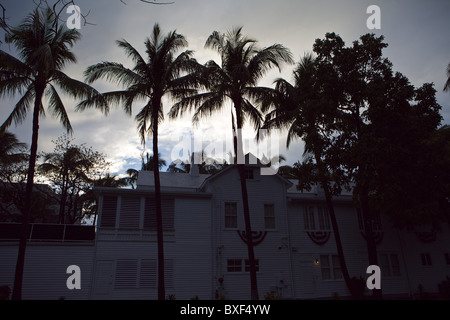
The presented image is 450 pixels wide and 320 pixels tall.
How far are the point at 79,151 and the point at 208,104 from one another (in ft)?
68.6

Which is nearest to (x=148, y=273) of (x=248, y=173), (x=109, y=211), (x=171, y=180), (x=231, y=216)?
(x=109, y=211)

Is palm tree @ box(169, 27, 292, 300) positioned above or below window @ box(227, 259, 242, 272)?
above

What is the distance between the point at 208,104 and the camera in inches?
718

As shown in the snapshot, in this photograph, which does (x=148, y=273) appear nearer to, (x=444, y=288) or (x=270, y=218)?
(x=270, y=218)

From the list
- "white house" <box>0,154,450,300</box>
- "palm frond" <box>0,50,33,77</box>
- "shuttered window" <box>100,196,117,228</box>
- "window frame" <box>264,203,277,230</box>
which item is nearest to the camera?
"palm frond" <box>0,50,33,77</box>

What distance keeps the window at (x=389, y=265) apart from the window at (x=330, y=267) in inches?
143

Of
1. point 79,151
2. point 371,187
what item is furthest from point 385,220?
point 79,151

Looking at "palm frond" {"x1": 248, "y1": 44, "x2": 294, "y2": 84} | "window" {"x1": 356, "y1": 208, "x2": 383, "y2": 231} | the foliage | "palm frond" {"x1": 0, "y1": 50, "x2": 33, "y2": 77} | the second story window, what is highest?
"palm frond" {"x1": 248, "y1": 44, "x2": 294, "y2": 84}

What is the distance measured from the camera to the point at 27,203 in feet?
43.9

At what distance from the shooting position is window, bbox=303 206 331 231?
71.9ft

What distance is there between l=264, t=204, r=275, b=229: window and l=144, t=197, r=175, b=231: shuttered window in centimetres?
665

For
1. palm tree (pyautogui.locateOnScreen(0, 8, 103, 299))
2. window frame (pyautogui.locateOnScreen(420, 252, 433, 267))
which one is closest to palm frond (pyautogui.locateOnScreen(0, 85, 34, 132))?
palm tree (pyautogui.locateOnScreen(0, 8, 103, 299))

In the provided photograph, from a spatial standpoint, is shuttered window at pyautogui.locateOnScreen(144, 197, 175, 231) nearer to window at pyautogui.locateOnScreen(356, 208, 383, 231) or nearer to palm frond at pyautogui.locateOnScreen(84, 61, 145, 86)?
palm frond at pyautogui.locateOnScreen(84, 61, 145, 86)

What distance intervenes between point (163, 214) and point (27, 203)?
8.11 meters
